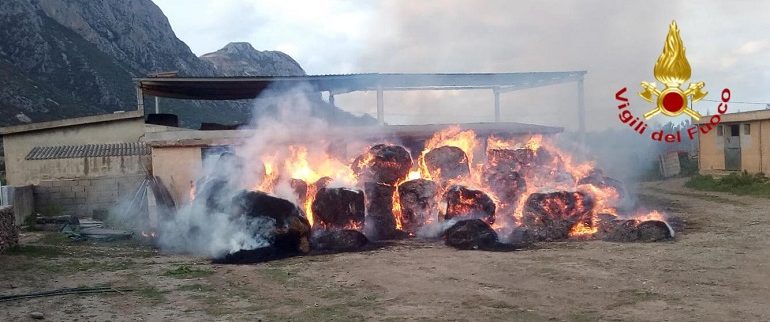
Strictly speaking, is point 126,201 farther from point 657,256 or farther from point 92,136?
point 657,256

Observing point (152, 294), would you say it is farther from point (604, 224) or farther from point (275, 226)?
point (604, 224)

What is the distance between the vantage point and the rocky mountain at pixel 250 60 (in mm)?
76562

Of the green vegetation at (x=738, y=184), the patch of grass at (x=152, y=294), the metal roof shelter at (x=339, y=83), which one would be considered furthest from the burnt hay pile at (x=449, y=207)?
the green vegetation at (x=738, y=184)

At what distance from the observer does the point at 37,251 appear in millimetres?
11766

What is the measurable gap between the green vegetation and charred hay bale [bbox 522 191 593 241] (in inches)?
352

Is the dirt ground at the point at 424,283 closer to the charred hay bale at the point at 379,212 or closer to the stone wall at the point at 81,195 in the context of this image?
the charred hay bale at the point at 379,212

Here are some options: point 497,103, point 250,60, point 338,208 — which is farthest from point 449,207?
point 250,60

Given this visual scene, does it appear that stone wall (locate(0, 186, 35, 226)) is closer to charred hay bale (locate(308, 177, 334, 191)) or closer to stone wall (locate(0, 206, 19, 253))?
stone wall (locate(0, 206, 19, 253))

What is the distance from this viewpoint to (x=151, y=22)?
68.0 metres

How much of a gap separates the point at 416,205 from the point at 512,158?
3742 mm

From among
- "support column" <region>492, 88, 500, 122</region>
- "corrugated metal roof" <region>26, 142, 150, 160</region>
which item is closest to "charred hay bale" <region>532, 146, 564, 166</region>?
"support column" <region>492, 88, 500, 122</region>

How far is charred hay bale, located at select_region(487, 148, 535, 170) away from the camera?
1638 cm

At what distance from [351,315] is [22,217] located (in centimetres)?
1326

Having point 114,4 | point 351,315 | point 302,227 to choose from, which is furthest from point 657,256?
point 114,4
